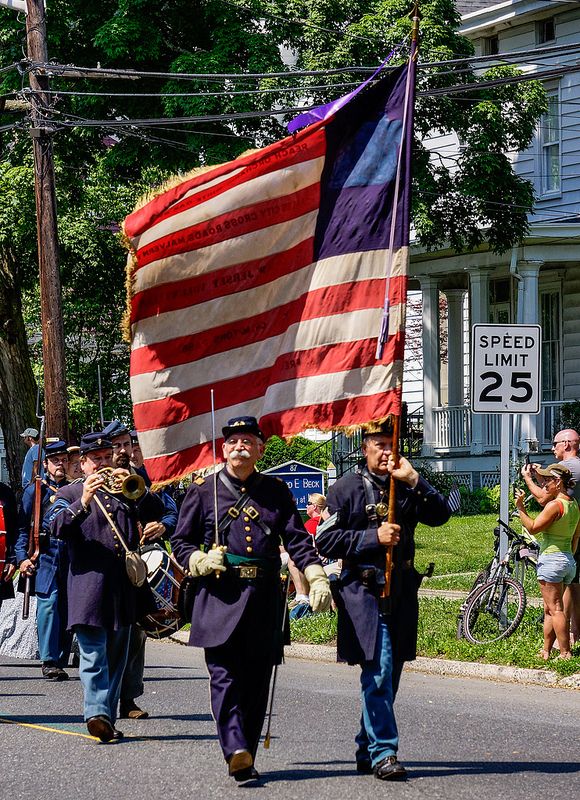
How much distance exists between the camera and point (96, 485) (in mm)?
9141

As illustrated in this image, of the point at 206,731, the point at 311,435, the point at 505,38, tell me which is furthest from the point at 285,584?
the point at 311,435

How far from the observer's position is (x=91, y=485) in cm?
915

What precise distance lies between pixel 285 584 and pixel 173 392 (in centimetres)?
131

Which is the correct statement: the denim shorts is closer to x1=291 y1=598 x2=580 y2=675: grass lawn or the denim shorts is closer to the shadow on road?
x1=291 y1=598 x2=580 y2=675: grass lawn

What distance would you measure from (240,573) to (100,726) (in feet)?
5.74

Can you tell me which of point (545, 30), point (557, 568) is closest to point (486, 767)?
point (557, 568)

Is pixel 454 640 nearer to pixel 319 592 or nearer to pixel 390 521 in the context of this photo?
pixel 390 521

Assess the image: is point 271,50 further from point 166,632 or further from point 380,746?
point 380,746

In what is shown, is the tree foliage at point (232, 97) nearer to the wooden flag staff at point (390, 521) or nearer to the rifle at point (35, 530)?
the rifle at point (35, 530)

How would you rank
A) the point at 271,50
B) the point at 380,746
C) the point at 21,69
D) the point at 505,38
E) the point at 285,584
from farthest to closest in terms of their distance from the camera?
the point at 505,38
the point at 271,50
the point at 21,69
the point at 285,584
the point at 380,746

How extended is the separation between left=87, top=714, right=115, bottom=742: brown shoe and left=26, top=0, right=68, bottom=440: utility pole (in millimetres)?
10367

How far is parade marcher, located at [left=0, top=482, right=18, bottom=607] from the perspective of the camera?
11555mm

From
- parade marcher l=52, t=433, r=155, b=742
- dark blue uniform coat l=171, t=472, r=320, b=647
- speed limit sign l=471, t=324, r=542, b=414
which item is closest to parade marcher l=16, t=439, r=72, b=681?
parade marcher l=52, t=433, r=155, b=742

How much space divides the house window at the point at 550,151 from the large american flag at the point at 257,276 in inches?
874
